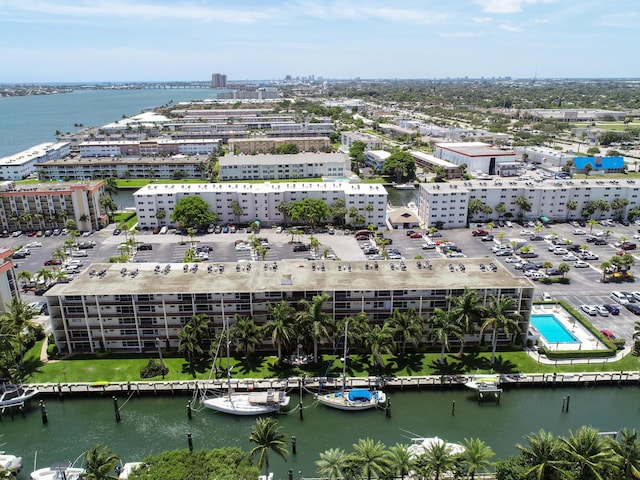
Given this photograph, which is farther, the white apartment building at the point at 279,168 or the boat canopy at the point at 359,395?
the white apartment building at the point at 279,168

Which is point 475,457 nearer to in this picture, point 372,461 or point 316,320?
point 372,461

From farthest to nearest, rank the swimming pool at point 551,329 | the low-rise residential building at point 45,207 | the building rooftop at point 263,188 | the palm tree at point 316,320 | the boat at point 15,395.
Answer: the building rooftop at point 263,188
the low-rise residential building at point 45,207
the swimming pool at point 551,329
the palm tree at point 316,320
the boat at point 15,395

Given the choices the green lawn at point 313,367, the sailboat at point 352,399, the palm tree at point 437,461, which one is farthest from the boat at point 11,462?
the palm tree at point 437,461

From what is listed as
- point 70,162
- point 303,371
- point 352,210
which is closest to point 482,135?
point 352,210

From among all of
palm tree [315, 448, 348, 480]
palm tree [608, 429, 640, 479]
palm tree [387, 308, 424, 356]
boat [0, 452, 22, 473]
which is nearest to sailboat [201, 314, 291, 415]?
palm tree [315, 448, 348, 480]

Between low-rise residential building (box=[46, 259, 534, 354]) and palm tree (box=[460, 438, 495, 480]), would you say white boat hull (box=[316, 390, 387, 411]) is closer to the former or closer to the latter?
low-rise residential building (box=[46, 259, 534, 354])

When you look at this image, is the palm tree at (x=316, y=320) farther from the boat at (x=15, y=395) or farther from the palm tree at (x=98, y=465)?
the boat at (x=15, y=395)
